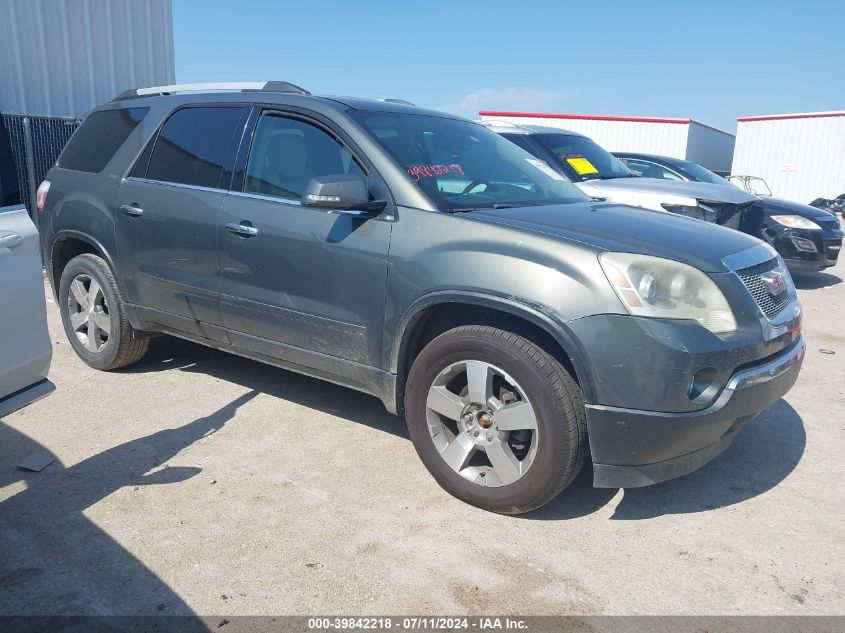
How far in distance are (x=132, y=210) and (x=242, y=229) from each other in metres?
1.02

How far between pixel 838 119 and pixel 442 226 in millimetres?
26638

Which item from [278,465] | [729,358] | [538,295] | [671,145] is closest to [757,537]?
[729,358]

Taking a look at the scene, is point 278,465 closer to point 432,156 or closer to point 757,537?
point 432,156

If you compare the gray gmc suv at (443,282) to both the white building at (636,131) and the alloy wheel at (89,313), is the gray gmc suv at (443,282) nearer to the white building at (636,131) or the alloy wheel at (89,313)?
the alloy wheel at (89,313)

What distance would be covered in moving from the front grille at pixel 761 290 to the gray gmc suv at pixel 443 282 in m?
0.01

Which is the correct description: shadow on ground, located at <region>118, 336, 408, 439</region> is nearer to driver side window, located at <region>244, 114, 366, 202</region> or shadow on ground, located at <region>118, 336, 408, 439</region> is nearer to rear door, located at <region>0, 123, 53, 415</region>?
driver side window, located at <region>244, 114, 366, 202</region>

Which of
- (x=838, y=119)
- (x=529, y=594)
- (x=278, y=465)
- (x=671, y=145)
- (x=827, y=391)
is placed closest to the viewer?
(x=529, y=594)

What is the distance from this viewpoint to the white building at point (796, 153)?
81.9 feet

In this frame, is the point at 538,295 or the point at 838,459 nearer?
the point at 538,295

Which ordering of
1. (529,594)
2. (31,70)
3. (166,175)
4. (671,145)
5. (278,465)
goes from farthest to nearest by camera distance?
(671,145) → (31,70) → (166,175) → (278,465) → (529,594)

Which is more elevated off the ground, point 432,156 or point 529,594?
point 432,156

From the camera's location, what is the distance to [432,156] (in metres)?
3.75

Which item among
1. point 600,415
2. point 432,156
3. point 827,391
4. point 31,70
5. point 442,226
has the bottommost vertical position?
point 827,391

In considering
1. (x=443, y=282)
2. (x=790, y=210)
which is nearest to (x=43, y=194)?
(x=443, y=282)
